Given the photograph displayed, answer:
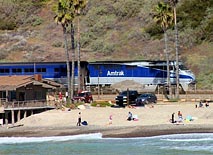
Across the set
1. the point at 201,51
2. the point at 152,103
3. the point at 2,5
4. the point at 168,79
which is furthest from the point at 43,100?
the point at 2,5

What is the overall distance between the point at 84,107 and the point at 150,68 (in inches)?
534

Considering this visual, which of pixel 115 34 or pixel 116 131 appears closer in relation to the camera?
pixel 116 131

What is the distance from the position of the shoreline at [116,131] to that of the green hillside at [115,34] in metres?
24.2

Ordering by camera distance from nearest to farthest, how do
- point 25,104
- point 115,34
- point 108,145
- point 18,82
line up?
point 108,145 → point 25,104 → point 18,82 → point 115,34

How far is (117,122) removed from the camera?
45625 mm

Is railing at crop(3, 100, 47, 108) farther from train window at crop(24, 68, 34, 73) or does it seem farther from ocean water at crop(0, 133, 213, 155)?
train window at crop(24, 68, 34, 73)

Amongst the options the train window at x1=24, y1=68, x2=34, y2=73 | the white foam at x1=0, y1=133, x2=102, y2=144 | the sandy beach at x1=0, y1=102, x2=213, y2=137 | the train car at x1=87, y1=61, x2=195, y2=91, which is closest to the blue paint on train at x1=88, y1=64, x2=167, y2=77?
the train car at x1=87, y1=61, x2=195, y2=91

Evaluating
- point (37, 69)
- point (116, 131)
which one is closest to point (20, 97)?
point (116, 131)

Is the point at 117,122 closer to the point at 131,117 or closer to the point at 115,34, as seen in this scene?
the point at 131,117

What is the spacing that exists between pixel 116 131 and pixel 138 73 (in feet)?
70.3

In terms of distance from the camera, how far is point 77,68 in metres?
64.2

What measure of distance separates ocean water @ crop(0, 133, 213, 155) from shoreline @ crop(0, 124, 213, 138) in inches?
33.2

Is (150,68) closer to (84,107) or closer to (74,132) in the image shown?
(84,107)

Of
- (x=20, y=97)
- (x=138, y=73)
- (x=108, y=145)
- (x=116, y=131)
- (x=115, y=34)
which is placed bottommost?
(x=108, y=145)
